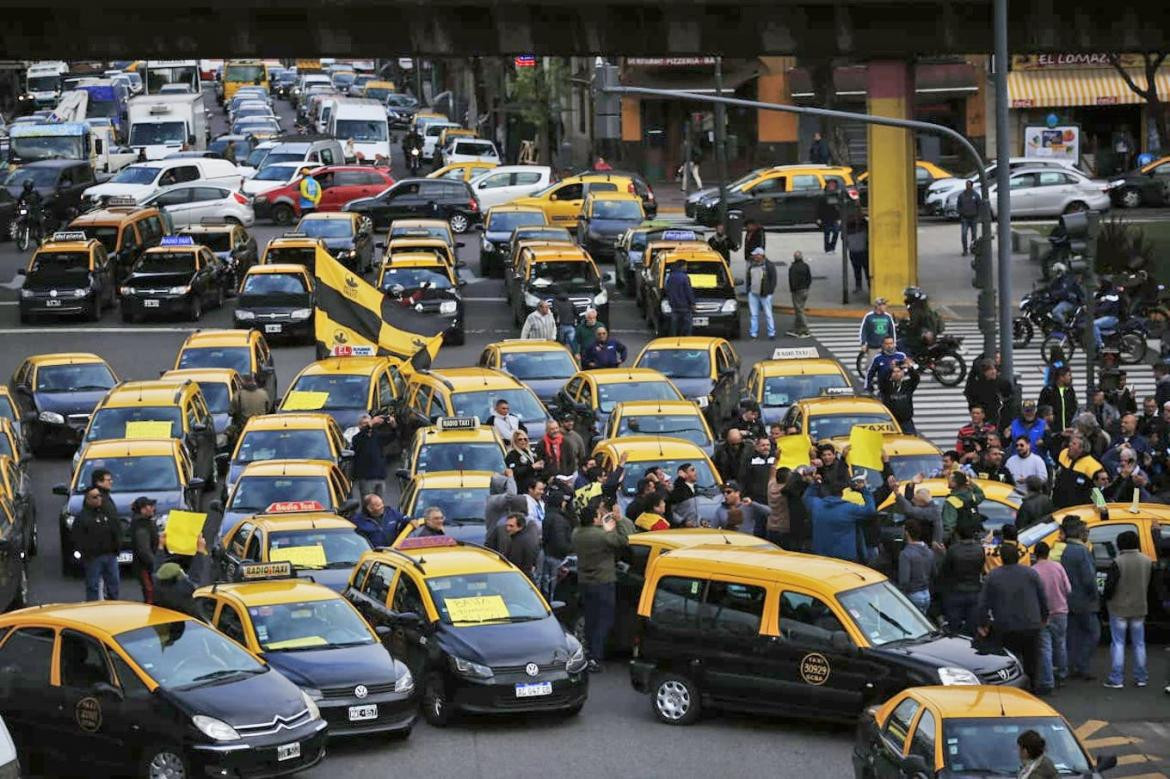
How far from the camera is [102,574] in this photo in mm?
23719

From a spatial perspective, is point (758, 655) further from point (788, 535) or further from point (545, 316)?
point (545, 316)

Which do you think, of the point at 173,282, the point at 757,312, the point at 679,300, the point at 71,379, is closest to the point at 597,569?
the point at 71,379

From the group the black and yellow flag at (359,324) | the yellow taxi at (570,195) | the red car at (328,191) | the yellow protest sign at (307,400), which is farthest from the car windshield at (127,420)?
the red car at (328,191)

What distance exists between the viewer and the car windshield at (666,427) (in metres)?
29.0

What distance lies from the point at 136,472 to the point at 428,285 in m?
15.1

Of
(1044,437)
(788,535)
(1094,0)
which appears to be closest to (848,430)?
(1044,437)

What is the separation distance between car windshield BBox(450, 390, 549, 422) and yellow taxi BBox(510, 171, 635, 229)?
2387 cm

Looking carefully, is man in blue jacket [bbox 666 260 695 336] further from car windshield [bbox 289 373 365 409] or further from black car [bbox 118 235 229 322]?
black car [bbox 118 235 229 322]

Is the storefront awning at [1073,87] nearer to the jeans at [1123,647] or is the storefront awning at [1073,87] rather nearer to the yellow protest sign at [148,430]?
the yellow protest sign at [148,430]

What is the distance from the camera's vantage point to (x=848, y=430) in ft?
93.1

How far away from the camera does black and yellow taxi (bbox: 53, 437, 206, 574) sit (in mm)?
26500

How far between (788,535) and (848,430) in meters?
5.24

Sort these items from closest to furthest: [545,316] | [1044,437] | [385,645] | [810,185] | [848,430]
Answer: [385,645], [1044,437], [848,430], [545,316], [810,185]

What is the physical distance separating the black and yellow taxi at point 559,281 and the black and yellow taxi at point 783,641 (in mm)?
22480
